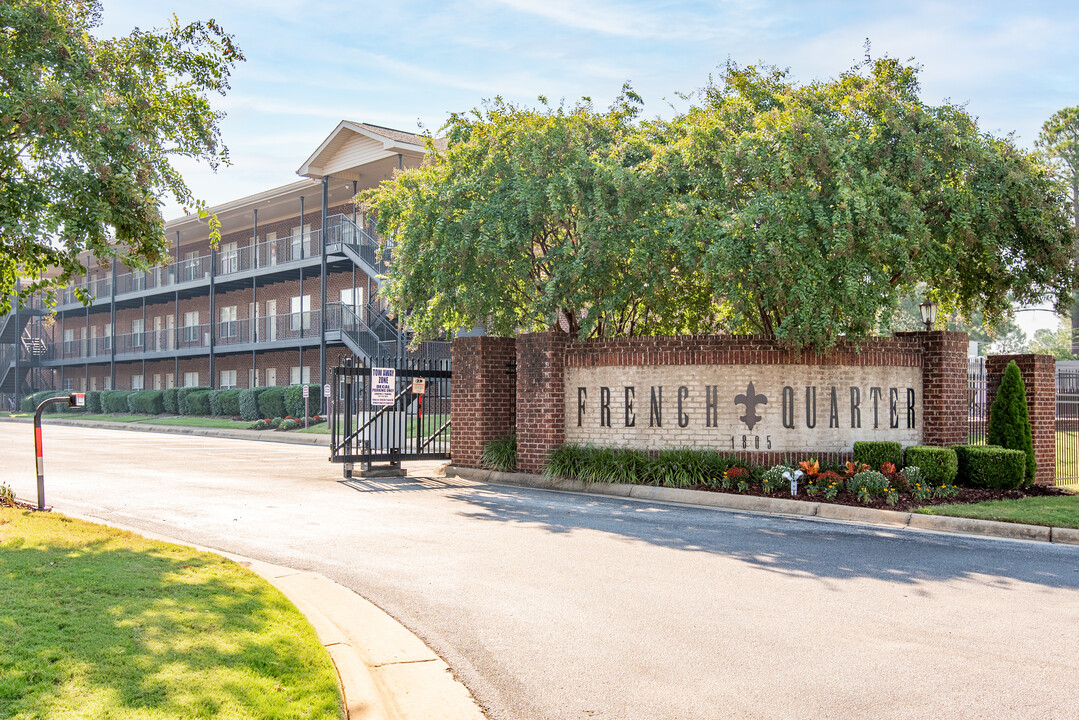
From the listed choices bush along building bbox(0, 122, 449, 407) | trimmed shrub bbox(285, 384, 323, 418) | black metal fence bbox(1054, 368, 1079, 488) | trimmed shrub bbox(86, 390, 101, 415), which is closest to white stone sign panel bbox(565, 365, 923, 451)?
black metal fence bbox(1054, 368, 1079, 488)

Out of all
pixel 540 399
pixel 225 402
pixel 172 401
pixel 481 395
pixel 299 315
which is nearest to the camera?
pixel 540 399

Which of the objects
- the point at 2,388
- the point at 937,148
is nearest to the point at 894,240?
the point at 937,148

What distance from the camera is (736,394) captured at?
47.6 feet

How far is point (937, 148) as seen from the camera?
44.3 feet

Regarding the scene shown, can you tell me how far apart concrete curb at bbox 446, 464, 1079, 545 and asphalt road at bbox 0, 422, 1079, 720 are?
0.62 meters

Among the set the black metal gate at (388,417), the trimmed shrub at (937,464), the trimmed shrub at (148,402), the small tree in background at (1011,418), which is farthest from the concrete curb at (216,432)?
the small tree in background at (1011,418)

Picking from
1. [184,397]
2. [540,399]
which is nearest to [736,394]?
[540,399]

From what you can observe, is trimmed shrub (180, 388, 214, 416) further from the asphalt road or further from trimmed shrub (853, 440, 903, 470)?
trimmed shrub (853, 440, 903, 470)

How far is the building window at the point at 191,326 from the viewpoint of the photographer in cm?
4256

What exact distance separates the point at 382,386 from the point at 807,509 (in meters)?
8.14

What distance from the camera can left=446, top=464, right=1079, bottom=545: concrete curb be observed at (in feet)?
33.2

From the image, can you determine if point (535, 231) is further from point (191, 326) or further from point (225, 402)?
point (191, 326)

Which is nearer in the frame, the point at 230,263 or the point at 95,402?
the point at 230,263

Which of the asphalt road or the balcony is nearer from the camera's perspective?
the asphalt road
